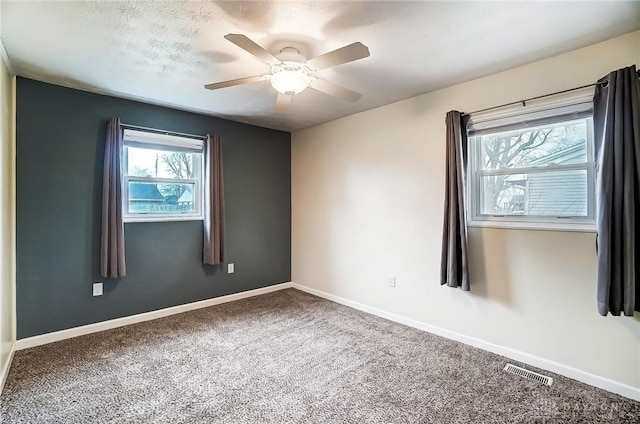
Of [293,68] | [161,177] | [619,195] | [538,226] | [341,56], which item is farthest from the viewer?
[161,177]

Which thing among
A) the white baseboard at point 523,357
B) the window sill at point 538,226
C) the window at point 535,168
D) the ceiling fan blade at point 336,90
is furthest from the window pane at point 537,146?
the white baseboard at point 523,357

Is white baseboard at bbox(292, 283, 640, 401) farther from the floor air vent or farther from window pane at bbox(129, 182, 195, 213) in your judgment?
window pane at bbox(129, 182, 195, 213)

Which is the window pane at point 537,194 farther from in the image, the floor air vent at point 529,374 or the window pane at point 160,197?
the window pane at point 160,197

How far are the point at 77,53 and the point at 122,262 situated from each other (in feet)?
6.14

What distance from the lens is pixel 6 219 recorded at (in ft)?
7.98

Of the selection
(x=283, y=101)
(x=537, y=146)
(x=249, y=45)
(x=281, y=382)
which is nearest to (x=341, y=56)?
(x=249, y=45)

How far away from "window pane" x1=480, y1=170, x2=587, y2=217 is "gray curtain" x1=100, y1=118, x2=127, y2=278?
3.47 meters

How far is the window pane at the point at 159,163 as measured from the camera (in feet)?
11.1

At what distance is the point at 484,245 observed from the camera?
8.93ft

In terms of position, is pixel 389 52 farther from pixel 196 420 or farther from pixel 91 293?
pixel 91 293

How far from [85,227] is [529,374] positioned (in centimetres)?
403

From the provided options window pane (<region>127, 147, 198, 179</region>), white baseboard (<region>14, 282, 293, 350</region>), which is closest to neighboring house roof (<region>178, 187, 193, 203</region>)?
window pane (<region>127, 147, 198, 179</region>)

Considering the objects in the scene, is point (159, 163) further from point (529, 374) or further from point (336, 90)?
point (529, 374)

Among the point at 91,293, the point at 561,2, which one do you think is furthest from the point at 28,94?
the point at 561,2
